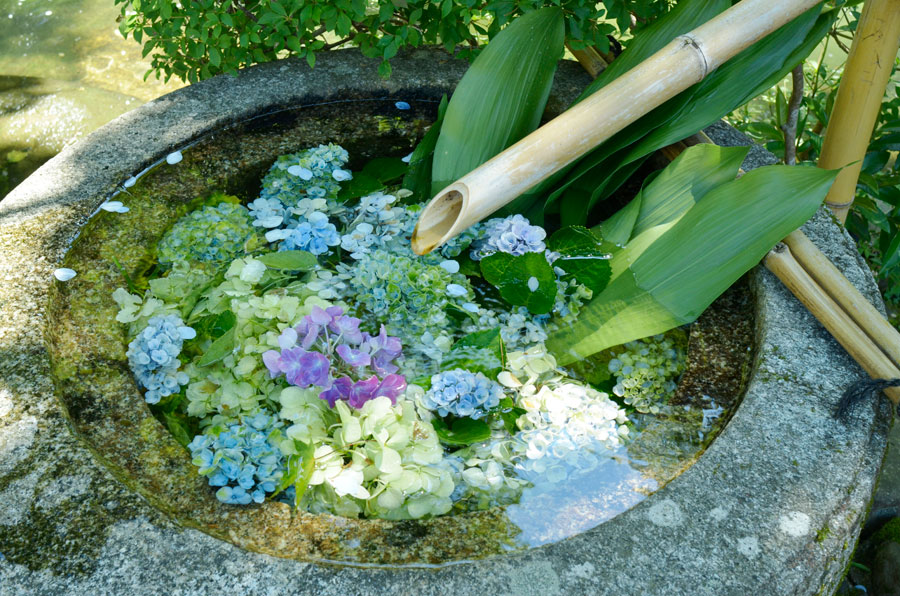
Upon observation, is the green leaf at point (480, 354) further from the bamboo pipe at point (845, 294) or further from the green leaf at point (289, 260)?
the bamboo pipe at point (845, 294)

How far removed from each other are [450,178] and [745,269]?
697 mm

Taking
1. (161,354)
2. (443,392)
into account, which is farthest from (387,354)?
(161,354)

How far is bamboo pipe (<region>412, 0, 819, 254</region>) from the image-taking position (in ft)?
4.58

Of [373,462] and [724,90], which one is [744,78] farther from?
[373,462]

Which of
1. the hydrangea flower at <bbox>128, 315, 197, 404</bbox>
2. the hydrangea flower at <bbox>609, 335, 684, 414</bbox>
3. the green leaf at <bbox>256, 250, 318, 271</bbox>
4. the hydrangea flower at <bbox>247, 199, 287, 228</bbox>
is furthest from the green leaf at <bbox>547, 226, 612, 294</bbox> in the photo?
the hydrangea flower at <bbox>128, 315, 197, 404</bbox>

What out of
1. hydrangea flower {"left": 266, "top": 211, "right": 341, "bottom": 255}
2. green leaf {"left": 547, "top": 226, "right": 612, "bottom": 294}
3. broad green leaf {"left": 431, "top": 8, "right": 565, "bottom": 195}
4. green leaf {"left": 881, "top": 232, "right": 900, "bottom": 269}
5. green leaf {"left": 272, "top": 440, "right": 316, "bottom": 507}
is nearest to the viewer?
green leaf {"left": 272, "top": 440, "right": 316, "bottom": 507}

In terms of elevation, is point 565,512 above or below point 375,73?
below

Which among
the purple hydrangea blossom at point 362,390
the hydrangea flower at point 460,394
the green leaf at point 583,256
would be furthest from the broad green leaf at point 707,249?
the purple hydrangea blossom at point 362,390

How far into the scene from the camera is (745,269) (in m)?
1.37

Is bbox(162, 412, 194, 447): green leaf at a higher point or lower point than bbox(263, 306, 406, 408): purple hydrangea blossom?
lower

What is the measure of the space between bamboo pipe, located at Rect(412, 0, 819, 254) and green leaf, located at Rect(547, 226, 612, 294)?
17 centimetres

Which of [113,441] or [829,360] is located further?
[829,360]

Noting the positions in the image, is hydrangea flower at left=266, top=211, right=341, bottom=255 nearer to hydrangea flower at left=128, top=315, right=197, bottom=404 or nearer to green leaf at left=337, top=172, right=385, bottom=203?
green leaf at left=337, top=172, right=385, bottom=203

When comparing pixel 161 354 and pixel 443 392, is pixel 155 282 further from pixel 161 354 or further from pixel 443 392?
pixel 443 392
